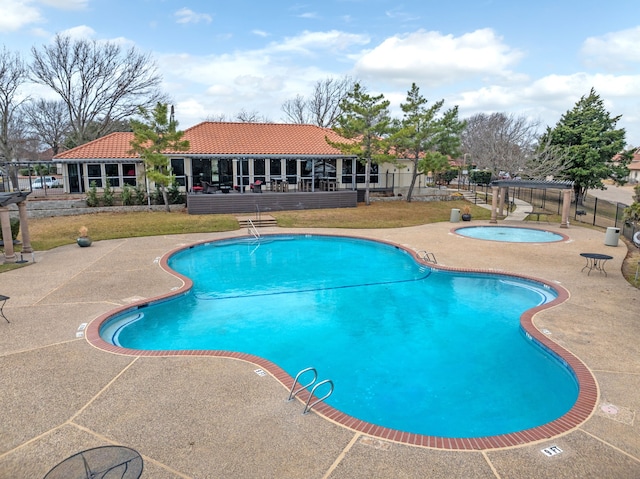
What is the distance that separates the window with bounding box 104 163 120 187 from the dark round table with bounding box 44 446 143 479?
87.0 ft

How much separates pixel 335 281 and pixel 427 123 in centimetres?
2040

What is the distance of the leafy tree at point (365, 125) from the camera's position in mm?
29375

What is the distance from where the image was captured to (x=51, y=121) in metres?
48.9

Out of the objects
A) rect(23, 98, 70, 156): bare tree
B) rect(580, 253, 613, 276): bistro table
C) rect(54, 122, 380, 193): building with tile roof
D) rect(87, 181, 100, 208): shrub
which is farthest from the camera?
rect(23, 98, 70, 156): bare tree

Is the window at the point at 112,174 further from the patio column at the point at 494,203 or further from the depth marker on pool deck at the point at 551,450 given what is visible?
the depth marker on pool deck at the point at 551,450

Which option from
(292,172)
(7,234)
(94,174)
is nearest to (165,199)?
(94,174)

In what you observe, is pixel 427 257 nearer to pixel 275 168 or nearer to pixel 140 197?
pixel 275 168

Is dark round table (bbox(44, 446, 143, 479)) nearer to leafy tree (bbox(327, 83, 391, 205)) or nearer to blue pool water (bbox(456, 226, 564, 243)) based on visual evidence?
blue pool water (bbox(456, 226, 564, 243))

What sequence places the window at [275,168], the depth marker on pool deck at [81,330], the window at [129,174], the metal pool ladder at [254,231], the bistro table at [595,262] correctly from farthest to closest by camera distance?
1. the window at [275,168]
2. the window at [129,174]
3. the metal pool ladder at [254,231]
4. the bistro table at [595,262]
5. the depth marker on pool deck at [81,330]

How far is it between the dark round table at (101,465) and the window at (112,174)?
2651cm

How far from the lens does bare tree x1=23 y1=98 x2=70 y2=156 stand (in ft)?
155

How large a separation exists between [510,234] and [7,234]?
22697 mm

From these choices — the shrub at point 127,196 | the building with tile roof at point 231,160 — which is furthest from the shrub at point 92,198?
the building with tile roof at point 231,160

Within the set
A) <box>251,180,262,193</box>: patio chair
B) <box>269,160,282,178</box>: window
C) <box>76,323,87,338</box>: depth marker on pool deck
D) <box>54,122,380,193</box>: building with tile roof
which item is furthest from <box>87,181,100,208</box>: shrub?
<box>76,323,87,338</box>: depth marker on pool deck
